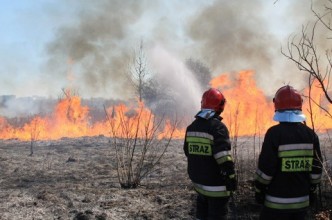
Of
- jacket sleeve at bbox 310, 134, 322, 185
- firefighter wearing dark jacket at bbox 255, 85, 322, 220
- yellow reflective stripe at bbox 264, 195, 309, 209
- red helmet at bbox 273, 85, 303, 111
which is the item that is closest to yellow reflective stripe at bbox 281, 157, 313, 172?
firefighter wearing dark jacket at bbox 255, 85, 322, 220

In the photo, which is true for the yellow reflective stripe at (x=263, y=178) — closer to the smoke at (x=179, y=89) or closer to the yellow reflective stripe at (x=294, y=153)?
the yellow reflective stripe at (x=294, y=153)

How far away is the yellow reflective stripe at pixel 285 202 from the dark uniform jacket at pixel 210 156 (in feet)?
1.72

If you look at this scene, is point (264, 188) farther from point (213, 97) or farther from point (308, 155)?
point (213, 97)

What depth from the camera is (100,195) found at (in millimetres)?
7078

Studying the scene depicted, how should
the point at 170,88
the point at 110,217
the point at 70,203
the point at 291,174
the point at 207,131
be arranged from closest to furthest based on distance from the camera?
the point at 291,174 < the point at 207,131 < the point at 110,217 < the point at 70,203 < the point at 170,88

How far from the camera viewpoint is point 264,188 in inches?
151

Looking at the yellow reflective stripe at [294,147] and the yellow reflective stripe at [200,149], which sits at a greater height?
the yellow reflective stripe at [294,147]

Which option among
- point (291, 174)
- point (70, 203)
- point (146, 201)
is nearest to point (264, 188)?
point (291, 174)

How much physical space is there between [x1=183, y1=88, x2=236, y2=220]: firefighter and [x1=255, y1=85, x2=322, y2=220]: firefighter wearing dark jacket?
18.0 inches

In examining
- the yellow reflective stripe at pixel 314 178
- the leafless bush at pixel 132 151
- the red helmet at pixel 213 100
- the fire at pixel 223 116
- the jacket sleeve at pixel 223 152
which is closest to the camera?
the yellow reflective stripe at pixel 314 178

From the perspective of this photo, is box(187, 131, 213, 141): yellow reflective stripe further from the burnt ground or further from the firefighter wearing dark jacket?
the burnt ground

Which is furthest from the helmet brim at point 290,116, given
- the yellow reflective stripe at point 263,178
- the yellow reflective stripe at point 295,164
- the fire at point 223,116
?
the fire at point 223,116

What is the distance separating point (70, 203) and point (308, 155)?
165 inches

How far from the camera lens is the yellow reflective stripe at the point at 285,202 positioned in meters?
3.72
